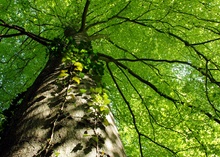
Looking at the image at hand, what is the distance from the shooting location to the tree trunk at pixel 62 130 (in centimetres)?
149

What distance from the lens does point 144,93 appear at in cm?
754

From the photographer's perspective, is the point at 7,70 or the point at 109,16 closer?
the point at 109,16

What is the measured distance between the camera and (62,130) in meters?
1.66

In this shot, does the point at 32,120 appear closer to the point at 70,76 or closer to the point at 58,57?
the point at 70,76

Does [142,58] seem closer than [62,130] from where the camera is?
No

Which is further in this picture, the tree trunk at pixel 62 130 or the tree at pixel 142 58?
the tree at pixel 142 58

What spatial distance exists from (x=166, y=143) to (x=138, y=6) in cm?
368

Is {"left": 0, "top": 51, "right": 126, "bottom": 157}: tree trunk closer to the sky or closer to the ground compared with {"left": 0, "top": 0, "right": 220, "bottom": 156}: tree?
closer to the ground

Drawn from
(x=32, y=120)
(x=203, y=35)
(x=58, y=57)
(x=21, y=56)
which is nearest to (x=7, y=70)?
(x=21, y=56)

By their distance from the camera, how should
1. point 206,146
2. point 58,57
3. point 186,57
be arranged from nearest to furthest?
1. point 58,57
2. point 206,146
3. point 186,57

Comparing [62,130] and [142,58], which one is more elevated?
[142,58]

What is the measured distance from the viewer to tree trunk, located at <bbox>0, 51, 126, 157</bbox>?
1.49 m

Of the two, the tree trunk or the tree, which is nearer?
the tree trunk

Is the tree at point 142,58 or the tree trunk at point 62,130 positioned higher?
the tree at point 142,58
